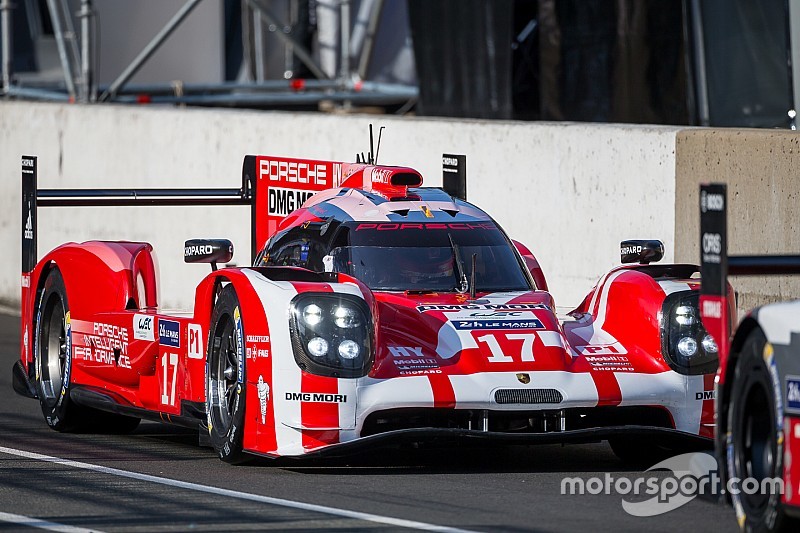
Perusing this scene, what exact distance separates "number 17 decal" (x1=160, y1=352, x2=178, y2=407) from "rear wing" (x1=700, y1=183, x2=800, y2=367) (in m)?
3.57

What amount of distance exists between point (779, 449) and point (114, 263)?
521 cm

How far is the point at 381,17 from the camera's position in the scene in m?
24.8

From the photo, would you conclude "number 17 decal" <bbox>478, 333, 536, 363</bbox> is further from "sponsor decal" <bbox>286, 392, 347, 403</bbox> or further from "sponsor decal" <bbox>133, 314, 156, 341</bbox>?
"sponsor decal" <bbox>133, 314, 156, 341</bbox>

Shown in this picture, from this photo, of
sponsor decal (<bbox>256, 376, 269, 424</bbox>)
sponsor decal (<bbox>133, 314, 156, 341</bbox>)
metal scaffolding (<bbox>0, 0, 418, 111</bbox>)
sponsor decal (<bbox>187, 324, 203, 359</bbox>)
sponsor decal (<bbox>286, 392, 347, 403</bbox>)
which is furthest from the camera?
metal scaffolding (<bbox>0, 0, 418, 111</bbox>)

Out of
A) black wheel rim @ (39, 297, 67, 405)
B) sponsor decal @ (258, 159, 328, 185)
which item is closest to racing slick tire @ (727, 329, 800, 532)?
sponsor decal @ (258, 159, 328, 185)

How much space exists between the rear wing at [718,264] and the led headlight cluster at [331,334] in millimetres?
2031

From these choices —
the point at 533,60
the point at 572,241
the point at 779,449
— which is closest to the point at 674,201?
the point at 572,241

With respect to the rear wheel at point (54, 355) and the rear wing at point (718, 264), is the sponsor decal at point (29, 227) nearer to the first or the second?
the rear wheel at point (54, 355)

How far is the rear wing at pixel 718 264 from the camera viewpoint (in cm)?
574

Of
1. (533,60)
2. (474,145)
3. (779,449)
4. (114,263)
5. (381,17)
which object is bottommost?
(779,449)

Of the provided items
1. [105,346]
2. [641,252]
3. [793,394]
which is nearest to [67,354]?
[105,346]

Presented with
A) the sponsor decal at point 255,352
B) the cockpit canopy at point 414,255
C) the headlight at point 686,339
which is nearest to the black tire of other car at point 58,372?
the cockpit canopy at point 414,255

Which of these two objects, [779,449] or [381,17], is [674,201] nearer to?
[779,449]

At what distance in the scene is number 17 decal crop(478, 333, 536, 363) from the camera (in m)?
7.63
